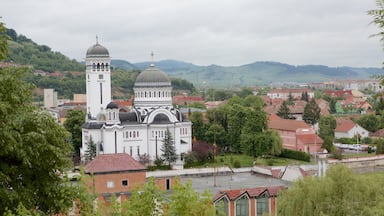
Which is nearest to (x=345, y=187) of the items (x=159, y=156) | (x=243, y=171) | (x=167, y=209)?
(x=167, y=209)

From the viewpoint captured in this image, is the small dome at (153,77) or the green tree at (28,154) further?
the small dome at (153,77)

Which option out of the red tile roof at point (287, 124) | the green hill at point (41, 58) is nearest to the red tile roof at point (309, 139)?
the red tile roof at point (287, 124)

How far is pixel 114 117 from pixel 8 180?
37.4m

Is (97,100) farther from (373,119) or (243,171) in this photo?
(373,119)

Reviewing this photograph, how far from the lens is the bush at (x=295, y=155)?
54.0 meters

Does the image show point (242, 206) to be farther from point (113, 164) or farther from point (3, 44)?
point (3, 44)

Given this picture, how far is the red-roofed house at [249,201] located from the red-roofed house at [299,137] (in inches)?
Answer: 1231

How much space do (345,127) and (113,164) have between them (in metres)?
46.1

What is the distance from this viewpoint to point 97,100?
53625 millimetres

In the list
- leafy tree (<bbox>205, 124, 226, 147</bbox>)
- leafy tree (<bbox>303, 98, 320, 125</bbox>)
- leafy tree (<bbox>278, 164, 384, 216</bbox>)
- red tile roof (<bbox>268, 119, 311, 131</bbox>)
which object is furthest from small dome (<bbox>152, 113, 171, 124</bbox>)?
leafy tree (<bbox>278, 164, 384, 216</bbox>)

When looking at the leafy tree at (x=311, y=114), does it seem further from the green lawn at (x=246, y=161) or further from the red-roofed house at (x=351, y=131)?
the green lawn at (x=246, y=161)

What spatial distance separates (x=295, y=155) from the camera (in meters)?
54.8

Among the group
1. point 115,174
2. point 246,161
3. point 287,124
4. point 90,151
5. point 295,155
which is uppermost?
point 115,174

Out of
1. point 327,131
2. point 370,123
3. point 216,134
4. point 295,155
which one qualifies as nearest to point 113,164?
point 295,155
